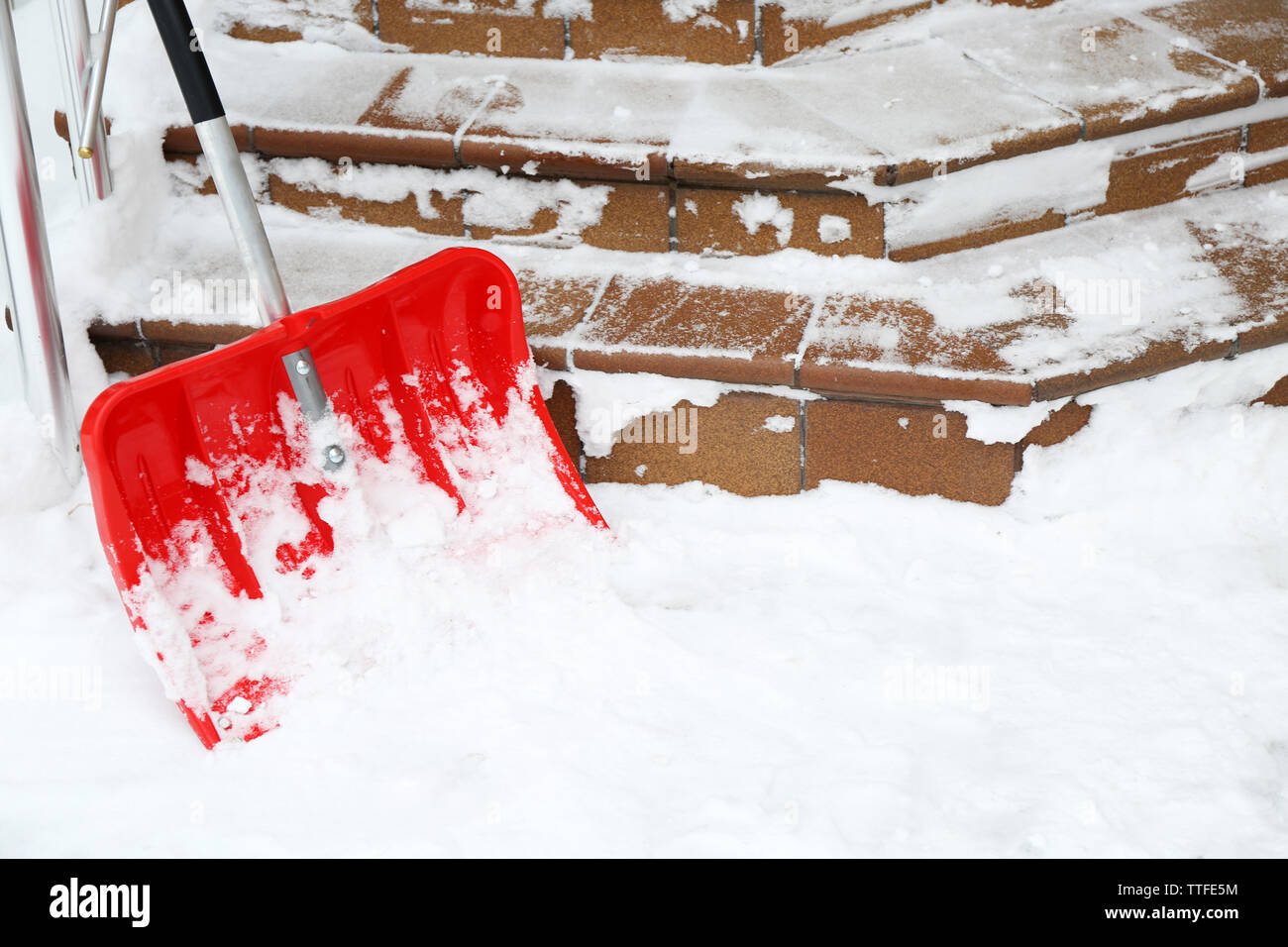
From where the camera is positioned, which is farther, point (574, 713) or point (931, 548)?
point (931, 548)

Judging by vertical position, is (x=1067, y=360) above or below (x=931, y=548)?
above

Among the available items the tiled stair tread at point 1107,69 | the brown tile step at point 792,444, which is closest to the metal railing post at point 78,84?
the brown tile step at point 792,444

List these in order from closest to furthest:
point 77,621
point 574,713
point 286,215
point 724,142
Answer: point 574,713 < point 77,621 < point 724,142 < point 286,215

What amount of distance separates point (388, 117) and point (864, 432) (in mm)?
1076

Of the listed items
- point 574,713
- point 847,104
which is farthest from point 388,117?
point 574,713

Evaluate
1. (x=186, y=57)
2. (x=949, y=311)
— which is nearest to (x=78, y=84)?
(x=186, y=57)

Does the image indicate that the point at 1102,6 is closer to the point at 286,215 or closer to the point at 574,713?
the point at 286,215

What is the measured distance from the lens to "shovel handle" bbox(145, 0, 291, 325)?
158 centimetres

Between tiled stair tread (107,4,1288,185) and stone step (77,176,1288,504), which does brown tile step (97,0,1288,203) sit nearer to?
Answer: tiled stair tread (107,4,1288,185)

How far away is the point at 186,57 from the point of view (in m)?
1.59

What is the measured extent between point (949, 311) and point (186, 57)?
1.23 metres

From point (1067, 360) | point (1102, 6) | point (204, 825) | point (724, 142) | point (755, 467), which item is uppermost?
point (1102, 6)

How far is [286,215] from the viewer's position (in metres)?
2.40

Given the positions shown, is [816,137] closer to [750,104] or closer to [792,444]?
[750,104]
